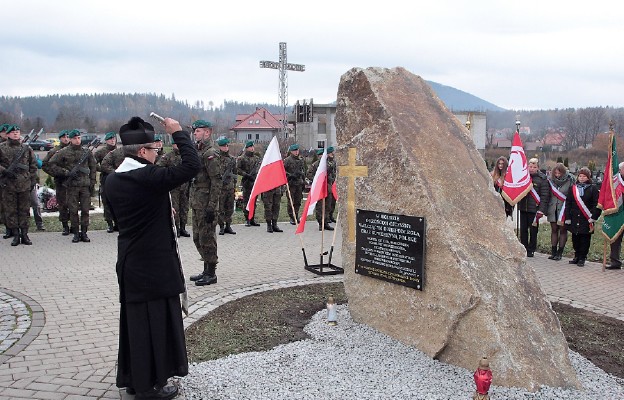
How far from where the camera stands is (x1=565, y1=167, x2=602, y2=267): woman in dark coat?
935 cm

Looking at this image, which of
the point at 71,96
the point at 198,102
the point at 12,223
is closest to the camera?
the point at 12,223

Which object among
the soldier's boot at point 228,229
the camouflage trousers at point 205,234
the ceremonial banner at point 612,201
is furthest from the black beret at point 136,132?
the soldier's boot at point 228,229

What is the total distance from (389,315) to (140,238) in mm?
2559

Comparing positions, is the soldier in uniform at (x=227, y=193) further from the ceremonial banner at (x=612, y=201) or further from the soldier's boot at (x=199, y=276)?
the ceremonial banner at (x=612, y=201)

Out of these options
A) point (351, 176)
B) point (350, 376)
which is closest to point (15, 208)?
point (351, 176)

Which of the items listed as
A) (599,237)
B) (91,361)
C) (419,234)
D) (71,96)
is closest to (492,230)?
(419,234)

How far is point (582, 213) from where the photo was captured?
30.9ft

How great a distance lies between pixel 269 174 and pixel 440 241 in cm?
383

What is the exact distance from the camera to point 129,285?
3910 millimetres

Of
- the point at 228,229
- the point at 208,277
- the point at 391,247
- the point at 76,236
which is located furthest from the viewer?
the point at 228,229

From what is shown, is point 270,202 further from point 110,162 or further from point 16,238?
point 16,238

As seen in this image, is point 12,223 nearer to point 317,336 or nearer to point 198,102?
point 317,336

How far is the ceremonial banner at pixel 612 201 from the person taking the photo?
28.7 feet

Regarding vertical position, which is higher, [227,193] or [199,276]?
[227,193]
